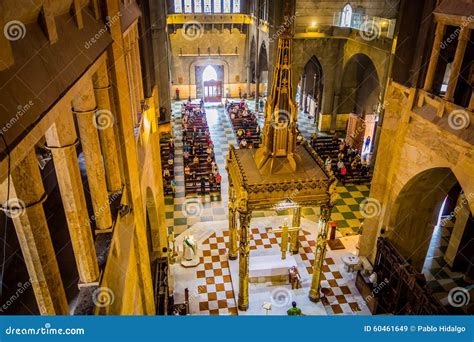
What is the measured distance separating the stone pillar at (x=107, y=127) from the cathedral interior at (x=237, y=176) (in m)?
0.02

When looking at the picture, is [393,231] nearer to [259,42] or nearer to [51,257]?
[51,257]

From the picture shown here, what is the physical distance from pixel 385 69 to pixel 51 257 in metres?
16.7

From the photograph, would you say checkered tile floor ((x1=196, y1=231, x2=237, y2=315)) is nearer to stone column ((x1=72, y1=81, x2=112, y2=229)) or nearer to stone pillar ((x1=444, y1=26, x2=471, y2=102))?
stone column ((x1=72, y1=81, x2=112, y2=229))

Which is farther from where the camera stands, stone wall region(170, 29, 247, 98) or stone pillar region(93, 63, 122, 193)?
stone wall region(170, 29, 247, 98)

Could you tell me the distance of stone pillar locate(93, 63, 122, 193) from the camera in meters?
5.27

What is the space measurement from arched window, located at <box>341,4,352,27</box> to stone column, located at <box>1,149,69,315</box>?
19.7 meters

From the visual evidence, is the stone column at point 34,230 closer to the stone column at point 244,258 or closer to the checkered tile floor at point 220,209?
the stone column at point 244,258

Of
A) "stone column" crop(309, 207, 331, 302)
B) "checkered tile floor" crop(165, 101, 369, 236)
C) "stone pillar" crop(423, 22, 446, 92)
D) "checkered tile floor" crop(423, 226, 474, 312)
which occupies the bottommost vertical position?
"checkered tile floor" crop(165, 101, 369, 236)

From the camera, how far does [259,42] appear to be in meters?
25.2

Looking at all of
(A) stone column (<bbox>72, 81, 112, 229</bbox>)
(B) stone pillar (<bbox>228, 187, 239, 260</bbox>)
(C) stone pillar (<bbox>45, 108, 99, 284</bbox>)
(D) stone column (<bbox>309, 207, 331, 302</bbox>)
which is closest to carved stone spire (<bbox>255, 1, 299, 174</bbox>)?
(D) stone column (<bbox>309, 207, 331, 302</bbox>)

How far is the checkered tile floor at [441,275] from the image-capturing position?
35.8 feet

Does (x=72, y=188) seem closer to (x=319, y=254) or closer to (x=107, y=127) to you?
(x=107, y=127)

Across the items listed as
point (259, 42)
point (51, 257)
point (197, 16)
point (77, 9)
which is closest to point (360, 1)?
point (259, 42)

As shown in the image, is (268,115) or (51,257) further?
(268,115)
